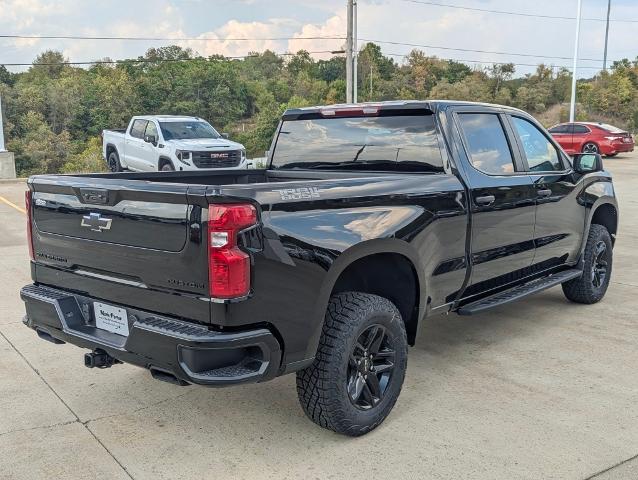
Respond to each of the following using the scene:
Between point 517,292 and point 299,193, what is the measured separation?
2.43 metres

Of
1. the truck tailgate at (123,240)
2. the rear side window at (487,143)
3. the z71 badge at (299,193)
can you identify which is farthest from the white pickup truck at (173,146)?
the z71 badge at (299,193)

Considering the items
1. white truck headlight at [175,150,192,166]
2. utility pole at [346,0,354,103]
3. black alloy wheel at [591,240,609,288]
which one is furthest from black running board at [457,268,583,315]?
utility pole at [346,0,354,103]

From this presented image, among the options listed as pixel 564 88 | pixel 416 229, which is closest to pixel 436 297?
pixel 416 229

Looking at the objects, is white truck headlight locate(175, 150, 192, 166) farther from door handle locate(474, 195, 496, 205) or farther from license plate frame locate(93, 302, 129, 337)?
license plate frame locate(93, 302, 129, 337)

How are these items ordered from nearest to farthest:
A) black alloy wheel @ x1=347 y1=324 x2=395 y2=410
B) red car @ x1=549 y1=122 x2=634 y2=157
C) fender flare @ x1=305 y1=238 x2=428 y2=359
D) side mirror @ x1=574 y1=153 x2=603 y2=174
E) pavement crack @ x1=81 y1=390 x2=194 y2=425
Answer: fender flare @ x1=305 y1=238 x2=428 y2=359
black alloy wheel @ x1=347 y1=324 x2=395 y2=410
pavement crack @ x1=81 y1=390 x2=194 y2=425
side mirror @ x1=574 y1=153 x2=603 y2=174
red car @ x1=549 y1=122 x2=634 y2=157

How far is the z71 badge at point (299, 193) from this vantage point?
316cm

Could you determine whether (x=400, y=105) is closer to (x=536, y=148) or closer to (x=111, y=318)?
(x=536, y=148)

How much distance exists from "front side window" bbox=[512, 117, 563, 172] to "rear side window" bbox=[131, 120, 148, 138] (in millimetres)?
13611

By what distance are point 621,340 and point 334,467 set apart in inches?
121

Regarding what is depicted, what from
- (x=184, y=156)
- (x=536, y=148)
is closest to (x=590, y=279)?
(x=536, y=148)

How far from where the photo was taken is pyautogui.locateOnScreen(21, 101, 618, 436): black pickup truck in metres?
2.99

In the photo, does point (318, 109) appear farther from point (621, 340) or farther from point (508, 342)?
point (621, 340)

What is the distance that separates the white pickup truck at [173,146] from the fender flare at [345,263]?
11659mm

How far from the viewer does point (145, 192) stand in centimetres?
311
